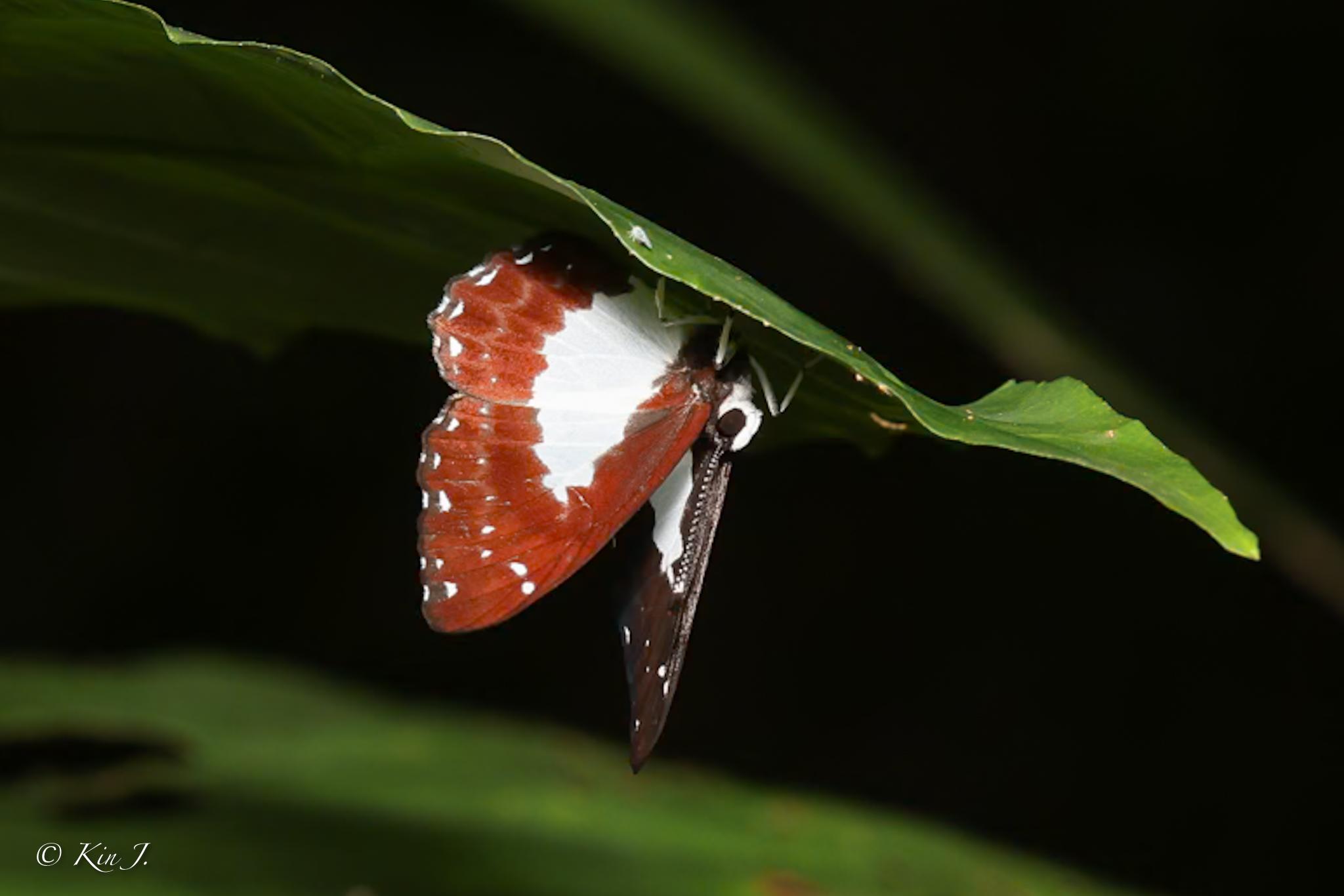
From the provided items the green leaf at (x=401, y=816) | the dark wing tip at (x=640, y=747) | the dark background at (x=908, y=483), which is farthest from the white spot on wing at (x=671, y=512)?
the dark background at (x=908, y=483)

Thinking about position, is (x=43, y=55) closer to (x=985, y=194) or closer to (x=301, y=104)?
(x=301, y=104)

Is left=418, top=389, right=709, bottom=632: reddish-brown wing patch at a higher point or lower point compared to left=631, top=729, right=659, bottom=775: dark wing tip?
higher

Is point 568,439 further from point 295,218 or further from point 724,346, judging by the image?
point 295,218

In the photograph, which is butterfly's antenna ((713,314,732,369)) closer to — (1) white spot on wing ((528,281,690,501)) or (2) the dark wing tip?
(1) white spot on wing ((528,281,690,501))

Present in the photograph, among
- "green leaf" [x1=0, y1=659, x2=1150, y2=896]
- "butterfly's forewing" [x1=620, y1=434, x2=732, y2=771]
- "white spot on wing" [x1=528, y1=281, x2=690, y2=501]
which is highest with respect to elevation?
"white spot on wing" [x1=528, y1=281, x2=690, y2=501]

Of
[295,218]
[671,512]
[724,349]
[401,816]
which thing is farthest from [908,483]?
[295,218]

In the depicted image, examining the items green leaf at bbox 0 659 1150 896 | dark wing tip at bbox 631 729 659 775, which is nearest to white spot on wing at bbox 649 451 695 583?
dark wing tip at bbox 631 729 659 775

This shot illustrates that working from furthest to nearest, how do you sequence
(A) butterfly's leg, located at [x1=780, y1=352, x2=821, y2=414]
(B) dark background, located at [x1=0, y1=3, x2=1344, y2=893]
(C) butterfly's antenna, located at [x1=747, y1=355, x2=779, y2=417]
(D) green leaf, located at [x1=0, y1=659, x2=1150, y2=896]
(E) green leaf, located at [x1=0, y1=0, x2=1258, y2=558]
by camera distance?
1. (B) dark background, located at [x1=0, y1=3, x2=1344, y2=893]
2. (D) green leaf, located at [x1=0, y1=659, x2=1150, y2=896]
3. (C) butterfly's antenna, located at [x1=747, y1=355, x2=779, y2=417]
4. (A) butterfly's leg, located at [x1=780, y1=352, x2=821, y2=414]
5. (E) green leaf, located at [x1=0, y1=0, x2=1258, y2=558]

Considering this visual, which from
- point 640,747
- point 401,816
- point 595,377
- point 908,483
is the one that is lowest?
point 401,816
